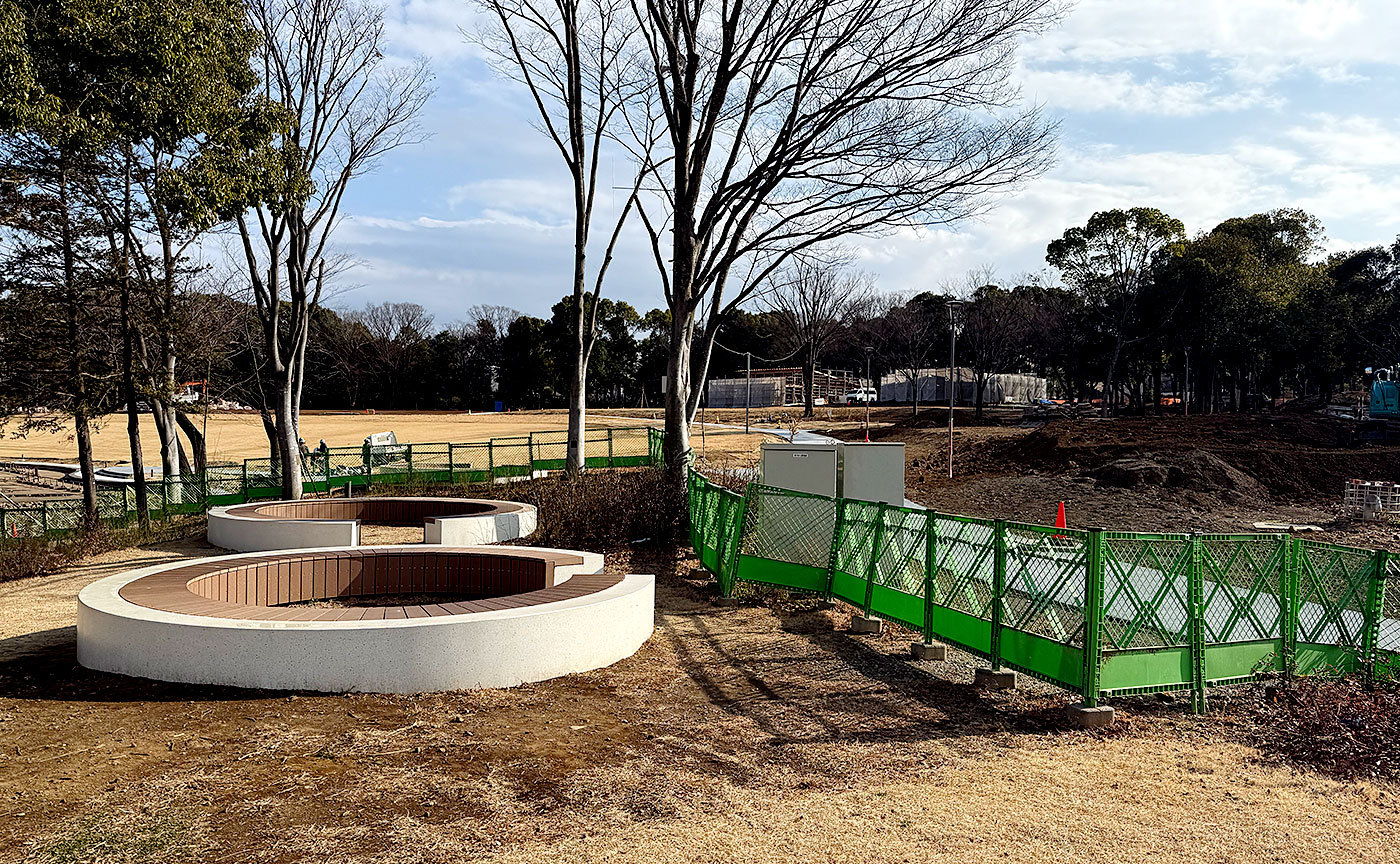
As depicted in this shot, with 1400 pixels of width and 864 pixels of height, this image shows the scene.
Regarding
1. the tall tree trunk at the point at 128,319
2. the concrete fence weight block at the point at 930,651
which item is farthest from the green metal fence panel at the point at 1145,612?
the tall tree trunk at the point at 128,319

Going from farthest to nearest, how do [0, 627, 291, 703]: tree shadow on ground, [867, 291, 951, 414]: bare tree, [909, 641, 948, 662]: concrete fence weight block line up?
[867, 291, 951, 414]: bare tree → [909, 641, 948, 662]: concrete fence weight block → [0, 627, 291, 703]: tree shadow on ground

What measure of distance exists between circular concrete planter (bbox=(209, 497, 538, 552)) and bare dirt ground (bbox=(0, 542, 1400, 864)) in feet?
22.5

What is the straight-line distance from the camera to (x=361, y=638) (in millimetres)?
6418

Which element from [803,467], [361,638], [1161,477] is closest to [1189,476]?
[1161,477]

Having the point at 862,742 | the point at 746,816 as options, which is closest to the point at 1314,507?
the point at 862,742

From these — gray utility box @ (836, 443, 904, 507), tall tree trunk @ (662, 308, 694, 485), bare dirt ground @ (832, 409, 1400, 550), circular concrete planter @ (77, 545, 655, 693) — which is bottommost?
bare dirt ground @ (832, 409, 1400, 550)

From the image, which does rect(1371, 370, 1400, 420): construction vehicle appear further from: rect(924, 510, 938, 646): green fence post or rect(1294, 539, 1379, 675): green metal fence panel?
rect(924, 510, 938, 646): green fence post

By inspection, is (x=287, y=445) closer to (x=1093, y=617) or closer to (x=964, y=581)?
(x=964, y=581)

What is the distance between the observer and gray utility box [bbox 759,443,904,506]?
11867mm

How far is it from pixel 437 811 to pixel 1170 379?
93258mm

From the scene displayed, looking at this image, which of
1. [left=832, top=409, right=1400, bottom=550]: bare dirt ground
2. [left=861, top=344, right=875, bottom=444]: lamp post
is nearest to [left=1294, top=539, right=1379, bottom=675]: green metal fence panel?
[left=832, top=409, right=1400, bottom=550]: bare dirt ground

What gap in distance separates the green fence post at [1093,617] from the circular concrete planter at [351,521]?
969 centimetres

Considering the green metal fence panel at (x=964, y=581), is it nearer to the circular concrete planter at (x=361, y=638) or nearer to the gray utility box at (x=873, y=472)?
the circular concrete planter at (x=361, y=638)

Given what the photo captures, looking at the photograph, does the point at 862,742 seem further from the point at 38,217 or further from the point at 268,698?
the point at 38,217
